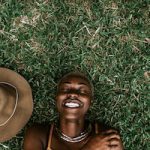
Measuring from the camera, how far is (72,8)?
3.76 metres

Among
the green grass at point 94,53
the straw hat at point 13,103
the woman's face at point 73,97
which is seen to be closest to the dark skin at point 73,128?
the woman's face at point 73,97

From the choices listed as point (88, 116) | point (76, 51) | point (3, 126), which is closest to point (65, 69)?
point (76, 51)

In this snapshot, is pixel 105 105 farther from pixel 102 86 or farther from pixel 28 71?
pixel 28 71

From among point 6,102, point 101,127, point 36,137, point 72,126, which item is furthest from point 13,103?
point 101,127

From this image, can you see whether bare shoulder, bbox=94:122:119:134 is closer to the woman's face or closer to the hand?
the hand

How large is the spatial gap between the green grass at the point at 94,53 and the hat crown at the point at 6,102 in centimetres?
25

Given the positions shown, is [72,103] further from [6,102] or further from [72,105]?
[6,102]

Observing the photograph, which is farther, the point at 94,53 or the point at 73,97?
the point at 94,53

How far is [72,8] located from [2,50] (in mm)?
592

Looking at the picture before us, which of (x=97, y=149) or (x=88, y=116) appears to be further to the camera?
(x=88, y=116)

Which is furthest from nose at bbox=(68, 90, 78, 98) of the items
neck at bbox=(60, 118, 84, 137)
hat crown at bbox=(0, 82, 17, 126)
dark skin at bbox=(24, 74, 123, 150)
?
hat crown at bbox=(0, 82, 17, 126)

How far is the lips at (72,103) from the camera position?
334 cm

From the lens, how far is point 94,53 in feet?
12.3

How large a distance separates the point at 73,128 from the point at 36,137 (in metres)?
0.26
